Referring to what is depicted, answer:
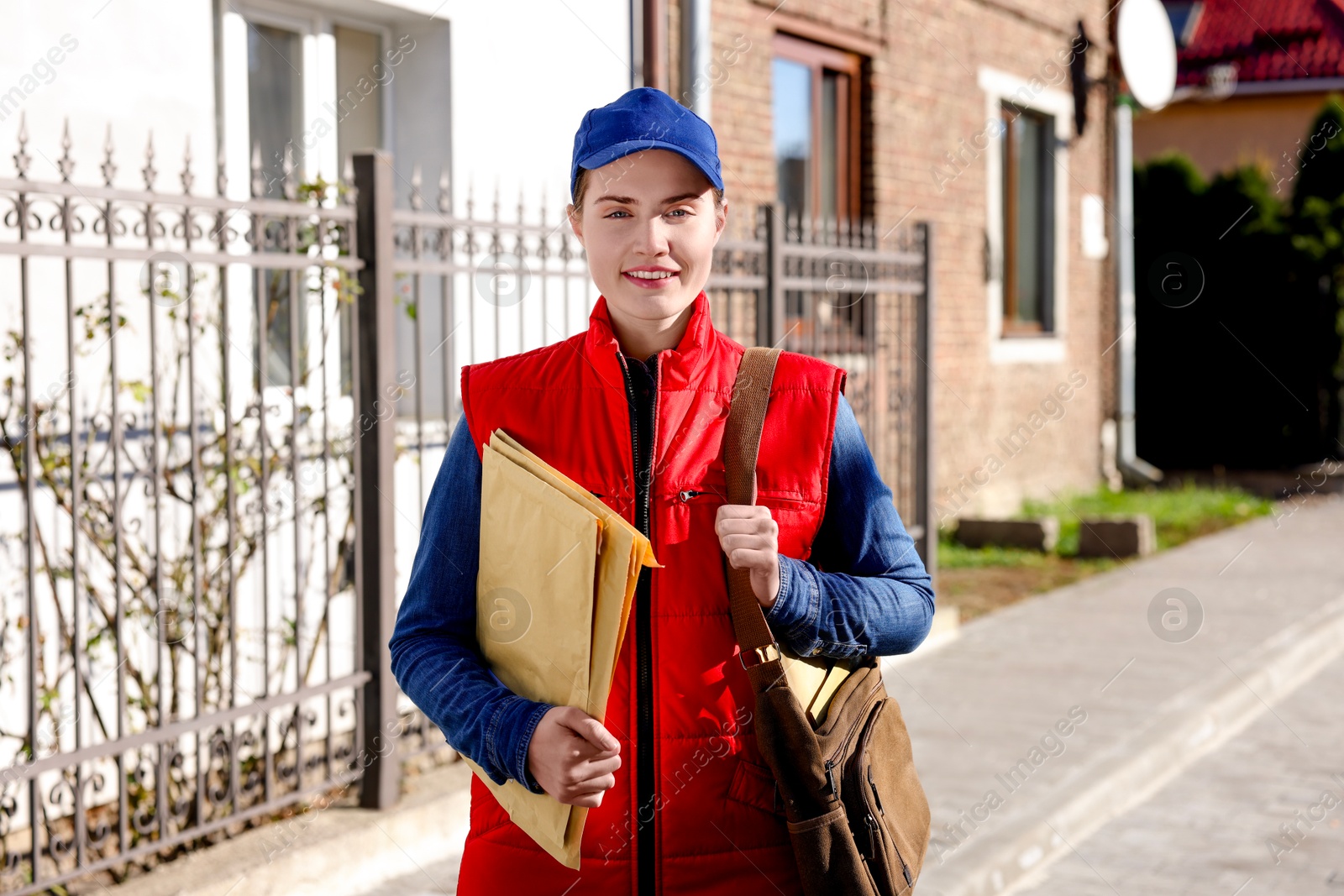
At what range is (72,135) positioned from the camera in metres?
4.97

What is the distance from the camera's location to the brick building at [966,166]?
9.09 meters

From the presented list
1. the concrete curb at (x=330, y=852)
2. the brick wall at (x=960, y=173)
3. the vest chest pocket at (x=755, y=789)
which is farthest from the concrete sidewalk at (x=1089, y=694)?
the vest chest pocket at (x=755, y=789)

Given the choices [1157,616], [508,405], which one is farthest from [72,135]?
[1157,616]

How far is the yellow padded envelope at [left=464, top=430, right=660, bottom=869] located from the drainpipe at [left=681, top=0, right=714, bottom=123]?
6528mm

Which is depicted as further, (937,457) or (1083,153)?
(1083,153)

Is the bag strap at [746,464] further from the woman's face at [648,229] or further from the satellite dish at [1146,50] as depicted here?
the satellite dish at [1146,50]

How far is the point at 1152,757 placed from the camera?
20.1 ft

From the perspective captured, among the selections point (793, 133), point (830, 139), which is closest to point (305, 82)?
point (793, 133)

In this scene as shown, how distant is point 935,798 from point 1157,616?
3972mm

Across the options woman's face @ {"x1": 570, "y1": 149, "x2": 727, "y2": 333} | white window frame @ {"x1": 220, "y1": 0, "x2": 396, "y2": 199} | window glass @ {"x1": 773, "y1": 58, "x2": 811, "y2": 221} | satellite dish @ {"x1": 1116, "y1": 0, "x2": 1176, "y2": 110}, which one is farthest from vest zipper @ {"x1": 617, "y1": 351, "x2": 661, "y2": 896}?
satellite dish @ {"x1": 1116, "y1": 0, "x2": 1176, "y2": 110}

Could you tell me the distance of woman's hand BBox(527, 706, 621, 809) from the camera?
179cm

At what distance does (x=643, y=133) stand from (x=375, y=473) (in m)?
3.30

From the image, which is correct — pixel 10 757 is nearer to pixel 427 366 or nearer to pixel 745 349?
pixel 427 366

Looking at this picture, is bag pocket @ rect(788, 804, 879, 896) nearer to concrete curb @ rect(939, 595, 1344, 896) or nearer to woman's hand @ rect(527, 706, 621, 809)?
woman's hand @ rect(527, 706, 621, 809)
